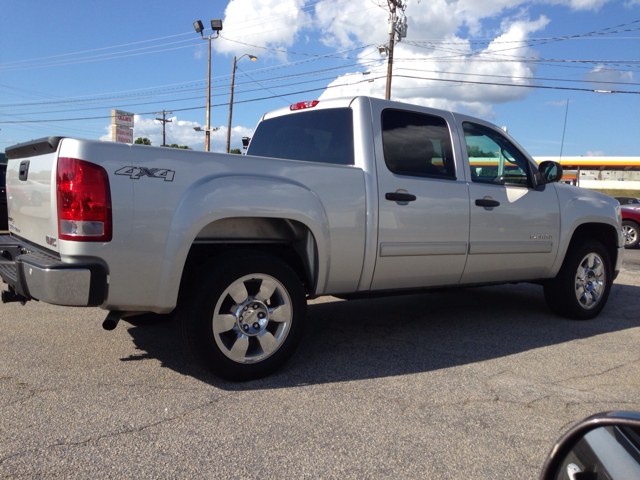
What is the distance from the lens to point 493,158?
518cm

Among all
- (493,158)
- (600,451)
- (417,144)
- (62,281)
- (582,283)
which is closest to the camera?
(600,451)

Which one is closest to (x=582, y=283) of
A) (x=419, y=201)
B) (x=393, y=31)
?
(x=419, y=201)

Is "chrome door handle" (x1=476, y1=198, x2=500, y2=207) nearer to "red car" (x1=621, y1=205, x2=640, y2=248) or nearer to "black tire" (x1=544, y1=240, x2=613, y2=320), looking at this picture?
"black tire" (x1=544, y1=240, x2=613, y2=320)

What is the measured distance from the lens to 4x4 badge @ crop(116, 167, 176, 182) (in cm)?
303

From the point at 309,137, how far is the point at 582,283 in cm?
322

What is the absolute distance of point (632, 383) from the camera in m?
3.84

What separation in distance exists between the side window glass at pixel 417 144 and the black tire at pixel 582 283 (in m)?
1.85

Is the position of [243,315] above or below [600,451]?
below

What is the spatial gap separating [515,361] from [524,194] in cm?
165

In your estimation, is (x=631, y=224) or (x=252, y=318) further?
(x=631, y=224)

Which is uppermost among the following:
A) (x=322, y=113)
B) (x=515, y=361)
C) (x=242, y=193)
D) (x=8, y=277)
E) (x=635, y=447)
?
(x=322, y=113)

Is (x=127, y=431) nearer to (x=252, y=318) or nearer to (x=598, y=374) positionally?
(x=252, y=318)

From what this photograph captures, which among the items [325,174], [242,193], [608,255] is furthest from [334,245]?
[608,255]

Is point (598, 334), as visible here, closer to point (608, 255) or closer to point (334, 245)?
point (608, 255)
